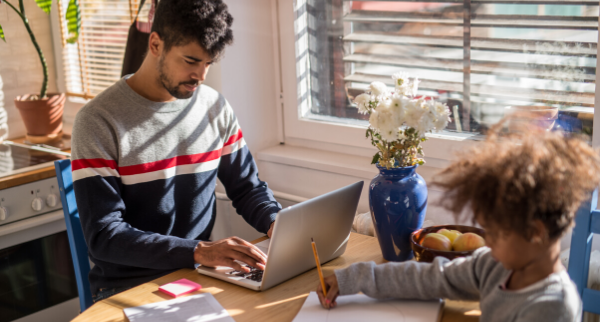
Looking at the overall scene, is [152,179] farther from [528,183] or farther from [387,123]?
[528,183]

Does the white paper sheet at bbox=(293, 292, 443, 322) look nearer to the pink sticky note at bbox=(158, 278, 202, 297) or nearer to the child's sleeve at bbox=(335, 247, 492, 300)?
the child's sleeve at bbox=(335, 247, 492, 300)

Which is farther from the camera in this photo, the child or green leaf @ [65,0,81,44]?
green leaf @ [65,0,81,44]

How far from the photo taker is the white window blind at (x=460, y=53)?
1.59 metres

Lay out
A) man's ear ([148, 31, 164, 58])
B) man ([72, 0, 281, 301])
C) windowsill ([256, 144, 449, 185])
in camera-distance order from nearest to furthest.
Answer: man ([72, 0, 281, 301]) < man's ear ([148, 31, 164, 58]) < windowsill ([256, 144, 449, 185])

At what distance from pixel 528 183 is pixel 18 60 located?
96.0 inches

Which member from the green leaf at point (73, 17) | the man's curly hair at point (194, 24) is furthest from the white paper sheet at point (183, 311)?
the green leaf at point (73, 17)

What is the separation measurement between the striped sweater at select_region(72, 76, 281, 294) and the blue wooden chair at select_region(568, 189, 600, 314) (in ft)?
2.56

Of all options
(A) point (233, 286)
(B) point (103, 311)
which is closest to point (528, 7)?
(A) point (233, 286)

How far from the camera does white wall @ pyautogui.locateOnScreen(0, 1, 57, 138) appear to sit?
2543 millimetres

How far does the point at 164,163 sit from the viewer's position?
1598mm

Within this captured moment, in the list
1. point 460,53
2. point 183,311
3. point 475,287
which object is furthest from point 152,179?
point 460,53

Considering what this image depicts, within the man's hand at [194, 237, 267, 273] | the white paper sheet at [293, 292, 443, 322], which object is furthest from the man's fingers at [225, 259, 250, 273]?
the white paper sheet at [293, 292, 443, 322]

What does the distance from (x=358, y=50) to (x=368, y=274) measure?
1.14 metres

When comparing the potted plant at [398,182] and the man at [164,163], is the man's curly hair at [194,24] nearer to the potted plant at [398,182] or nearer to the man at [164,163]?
the man at [164,163]
